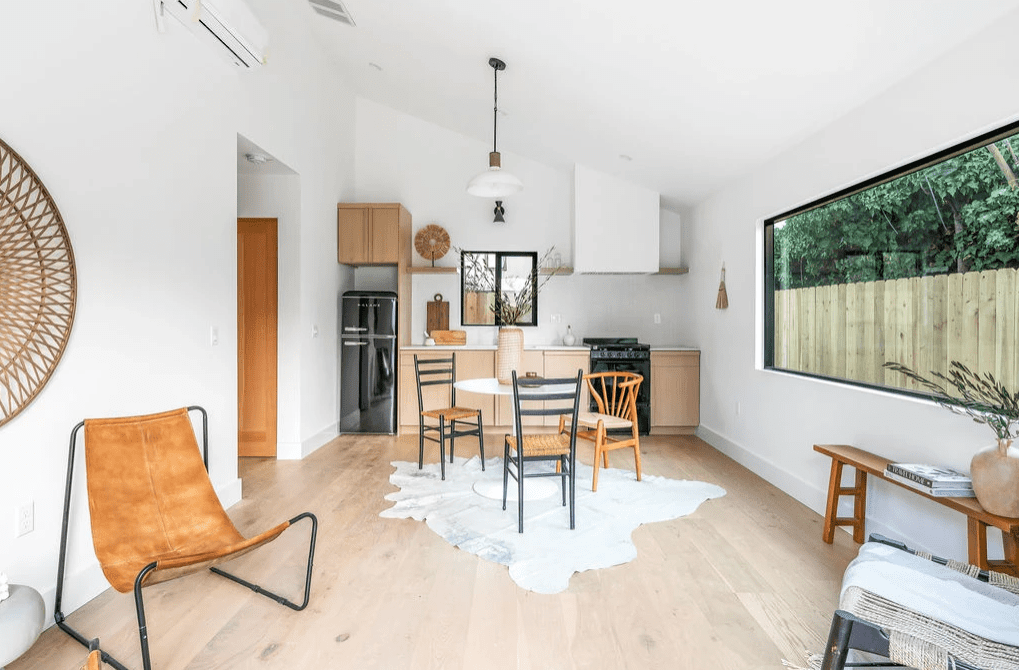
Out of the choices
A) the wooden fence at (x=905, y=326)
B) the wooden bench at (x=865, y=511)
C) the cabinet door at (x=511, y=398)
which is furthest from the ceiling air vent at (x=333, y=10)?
the wooden bench at (x=865, y=511)

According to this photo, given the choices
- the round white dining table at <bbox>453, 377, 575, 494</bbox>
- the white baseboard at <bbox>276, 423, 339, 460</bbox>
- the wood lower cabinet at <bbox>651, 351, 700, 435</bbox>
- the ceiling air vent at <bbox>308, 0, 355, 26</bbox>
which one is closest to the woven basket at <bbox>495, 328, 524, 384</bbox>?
the round white dining table at <bbox>453, 377, 575, 494</bbox>

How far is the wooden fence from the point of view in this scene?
2.20 metres

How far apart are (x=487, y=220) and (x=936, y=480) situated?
15.7 ft

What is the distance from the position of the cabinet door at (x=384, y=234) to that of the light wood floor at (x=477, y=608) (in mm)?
2918

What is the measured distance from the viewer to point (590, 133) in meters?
4.60

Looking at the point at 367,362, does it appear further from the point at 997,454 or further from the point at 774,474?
the point at 997,454

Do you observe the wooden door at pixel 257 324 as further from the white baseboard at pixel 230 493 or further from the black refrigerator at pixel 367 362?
the white baseboard at pixel 230 493

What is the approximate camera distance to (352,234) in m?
5.48

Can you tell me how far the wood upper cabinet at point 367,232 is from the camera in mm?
5480

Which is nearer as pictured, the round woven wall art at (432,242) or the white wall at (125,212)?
the white wall at (125,212)

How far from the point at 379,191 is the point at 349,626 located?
16.1ft

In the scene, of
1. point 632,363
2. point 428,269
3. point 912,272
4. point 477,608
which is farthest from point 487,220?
point 477,608

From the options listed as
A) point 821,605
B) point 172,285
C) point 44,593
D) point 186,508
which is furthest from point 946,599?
point 172,285

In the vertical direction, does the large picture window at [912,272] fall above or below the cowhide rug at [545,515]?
above
